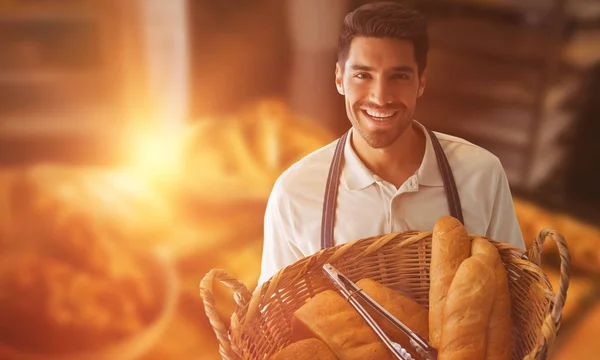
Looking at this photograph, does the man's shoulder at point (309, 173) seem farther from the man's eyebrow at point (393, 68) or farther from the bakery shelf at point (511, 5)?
the bakery shelf at point (511, 5)

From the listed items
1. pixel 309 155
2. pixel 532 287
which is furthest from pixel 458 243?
pixel 309 155

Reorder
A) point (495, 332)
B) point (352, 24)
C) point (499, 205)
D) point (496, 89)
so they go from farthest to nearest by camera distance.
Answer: point (496, 89) → point (499, 205) → point (352, 24) → point (495, 332)

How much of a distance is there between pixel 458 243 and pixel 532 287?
175mm

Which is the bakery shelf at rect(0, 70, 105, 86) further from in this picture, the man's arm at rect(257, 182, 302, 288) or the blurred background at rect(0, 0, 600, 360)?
the man's arm at rect(257, 182, 302, 288)

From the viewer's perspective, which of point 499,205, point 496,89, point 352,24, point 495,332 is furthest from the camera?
point 496,89

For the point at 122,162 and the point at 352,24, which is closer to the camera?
the point at 352,24

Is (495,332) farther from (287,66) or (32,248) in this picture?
(32,248)

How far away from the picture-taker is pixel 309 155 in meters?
1.38

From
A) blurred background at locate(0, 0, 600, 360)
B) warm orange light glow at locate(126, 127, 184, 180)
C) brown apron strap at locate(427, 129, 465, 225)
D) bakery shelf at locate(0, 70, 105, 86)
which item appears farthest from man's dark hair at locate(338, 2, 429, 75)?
bakery shelf at locate(0, 70, 105, 86)

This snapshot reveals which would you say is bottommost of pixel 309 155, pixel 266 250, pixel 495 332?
pixel 495 332

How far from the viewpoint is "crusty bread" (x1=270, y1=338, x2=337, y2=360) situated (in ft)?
3.50

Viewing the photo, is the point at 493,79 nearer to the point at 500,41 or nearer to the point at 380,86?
the point at 500,41

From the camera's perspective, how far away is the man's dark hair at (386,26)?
3.86 ft

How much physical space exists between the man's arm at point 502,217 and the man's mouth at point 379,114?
322mm
